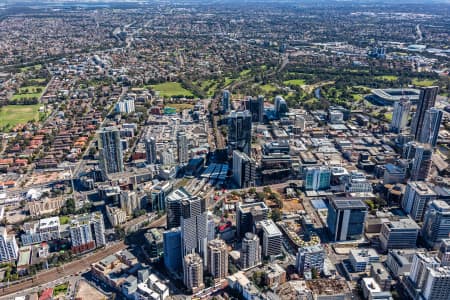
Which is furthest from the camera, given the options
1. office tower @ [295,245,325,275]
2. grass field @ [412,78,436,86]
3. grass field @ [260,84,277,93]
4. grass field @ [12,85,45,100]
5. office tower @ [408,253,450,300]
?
grass field @ [412,78,436,86]

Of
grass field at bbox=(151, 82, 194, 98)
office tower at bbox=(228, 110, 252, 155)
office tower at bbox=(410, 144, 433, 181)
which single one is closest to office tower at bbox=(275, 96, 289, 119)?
office tower at bbox=(228, 110, 252, 155)

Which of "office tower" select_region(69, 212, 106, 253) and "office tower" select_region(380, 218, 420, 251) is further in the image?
A: "office tower" select_region(380, 218, 420, 251)

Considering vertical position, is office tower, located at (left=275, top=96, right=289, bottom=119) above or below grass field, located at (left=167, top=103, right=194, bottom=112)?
above

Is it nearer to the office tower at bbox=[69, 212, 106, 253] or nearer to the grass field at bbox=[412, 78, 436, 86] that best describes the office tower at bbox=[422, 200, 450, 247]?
the office tower at bbox=[69, 212, 106, 253]

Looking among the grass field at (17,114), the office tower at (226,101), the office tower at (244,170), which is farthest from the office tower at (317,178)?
the grass field at (17,114)

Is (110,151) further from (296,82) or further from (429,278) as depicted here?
(296,82)

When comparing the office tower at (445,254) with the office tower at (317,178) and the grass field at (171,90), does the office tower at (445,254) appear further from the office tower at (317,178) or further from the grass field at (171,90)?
the grass field at (171,90)

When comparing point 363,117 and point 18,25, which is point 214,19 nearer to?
point 18,25
